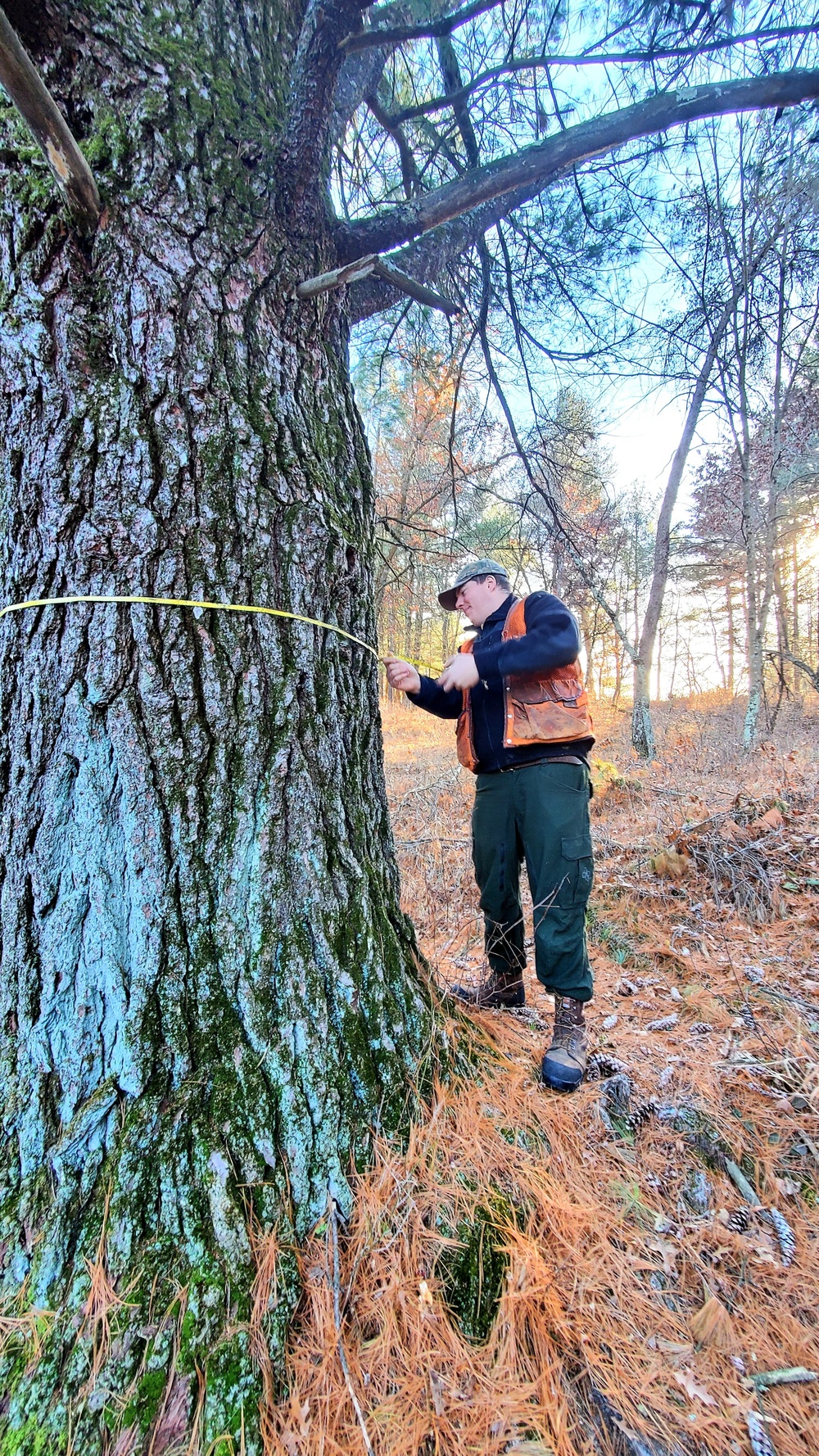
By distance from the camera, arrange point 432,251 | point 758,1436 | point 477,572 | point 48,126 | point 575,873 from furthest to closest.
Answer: point 477,572, point 432,251, point 575,873, point 48,126, point 758,1436

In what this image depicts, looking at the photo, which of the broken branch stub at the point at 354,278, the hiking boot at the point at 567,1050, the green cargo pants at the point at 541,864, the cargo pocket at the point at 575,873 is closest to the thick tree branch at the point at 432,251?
the broken branch stub at the point at 354,278

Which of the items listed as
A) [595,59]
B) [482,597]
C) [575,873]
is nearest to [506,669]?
[482,597]

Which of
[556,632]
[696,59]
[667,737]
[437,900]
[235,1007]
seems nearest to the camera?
[235,1007]

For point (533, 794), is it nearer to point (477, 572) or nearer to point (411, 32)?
point (477, 572)

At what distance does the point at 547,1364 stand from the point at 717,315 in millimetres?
4335

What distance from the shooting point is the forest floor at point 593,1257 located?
0.97m

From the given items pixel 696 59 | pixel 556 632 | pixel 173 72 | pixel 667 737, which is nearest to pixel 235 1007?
pixel 556 632

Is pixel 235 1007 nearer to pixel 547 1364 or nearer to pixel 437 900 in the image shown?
pixel 547 1364

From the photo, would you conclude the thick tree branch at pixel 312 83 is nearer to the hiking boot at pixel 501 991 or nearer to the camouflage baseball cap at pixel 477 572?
the camouflage baseball cap at pixel 477 572

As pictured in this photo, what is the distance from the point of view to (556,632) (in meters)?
1.98

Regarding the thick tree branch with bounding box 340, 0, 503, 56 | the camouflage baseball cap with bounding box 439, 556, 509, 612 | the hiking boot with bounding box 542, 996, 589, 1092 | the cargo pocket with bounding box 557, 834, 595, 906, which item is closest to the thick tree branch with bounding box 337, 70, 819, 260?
the thick tree branch with bounding box 340, 0, 503, 56

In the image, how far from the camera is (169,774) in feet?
4.12

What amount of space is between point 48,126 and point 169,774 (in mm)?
1355

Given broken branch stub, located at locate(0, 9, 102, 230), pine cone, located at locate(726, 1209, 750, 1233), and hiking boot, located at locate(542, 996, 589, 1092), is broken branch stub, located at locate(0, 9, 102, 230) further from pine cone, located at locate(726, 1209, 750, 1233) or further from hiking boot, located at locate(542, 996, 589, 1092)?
pine cone, located at locate(726, 1209, 750, 1233)
